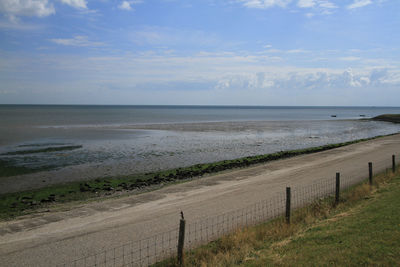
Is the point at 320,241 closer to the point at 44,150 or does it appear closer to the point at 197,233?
the point at 197,233

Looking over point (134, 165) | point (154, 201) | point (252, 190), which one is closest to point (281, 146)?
point (134, 165)

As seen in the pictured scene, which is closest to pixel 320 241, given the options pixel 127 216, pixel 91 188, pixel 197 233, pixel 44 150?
pixel 197 233

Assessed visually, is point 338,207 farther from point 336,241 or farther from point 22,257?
point 22,257

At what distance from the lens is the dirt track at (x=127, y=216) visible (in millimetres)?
11062

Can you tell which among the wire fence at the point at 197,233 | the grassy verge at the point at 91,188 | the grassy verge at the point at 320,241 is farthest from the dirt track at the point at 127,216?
the grassy verge at the point at 320,241

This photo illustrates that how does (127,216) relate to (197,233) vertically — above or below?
below

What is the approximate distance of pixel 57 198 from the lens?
19.8 m

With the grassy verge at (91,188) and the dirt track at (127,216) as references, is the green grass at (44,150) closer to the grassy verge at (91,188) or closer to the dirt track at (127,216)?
the grassy verge at (91,188)

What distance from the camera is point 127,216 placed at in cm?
1462

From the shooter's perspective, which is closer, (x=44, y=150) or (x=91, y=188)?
(x=91, y=188)

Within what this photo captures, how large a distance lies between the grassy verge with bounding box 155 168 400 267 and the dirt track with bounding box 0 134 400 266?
3317mm

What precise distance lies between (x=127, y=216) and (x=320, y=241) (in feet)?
27.5

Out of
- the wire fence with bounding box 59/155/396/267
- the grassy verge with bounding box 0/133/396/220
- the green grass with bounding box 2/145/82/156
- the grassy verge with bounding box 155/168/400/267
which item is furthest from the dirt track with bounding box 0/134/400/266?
the green grass with bounding box 2/145/82/156

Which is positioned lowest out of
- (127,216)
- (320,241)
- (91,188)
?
(91,188)
